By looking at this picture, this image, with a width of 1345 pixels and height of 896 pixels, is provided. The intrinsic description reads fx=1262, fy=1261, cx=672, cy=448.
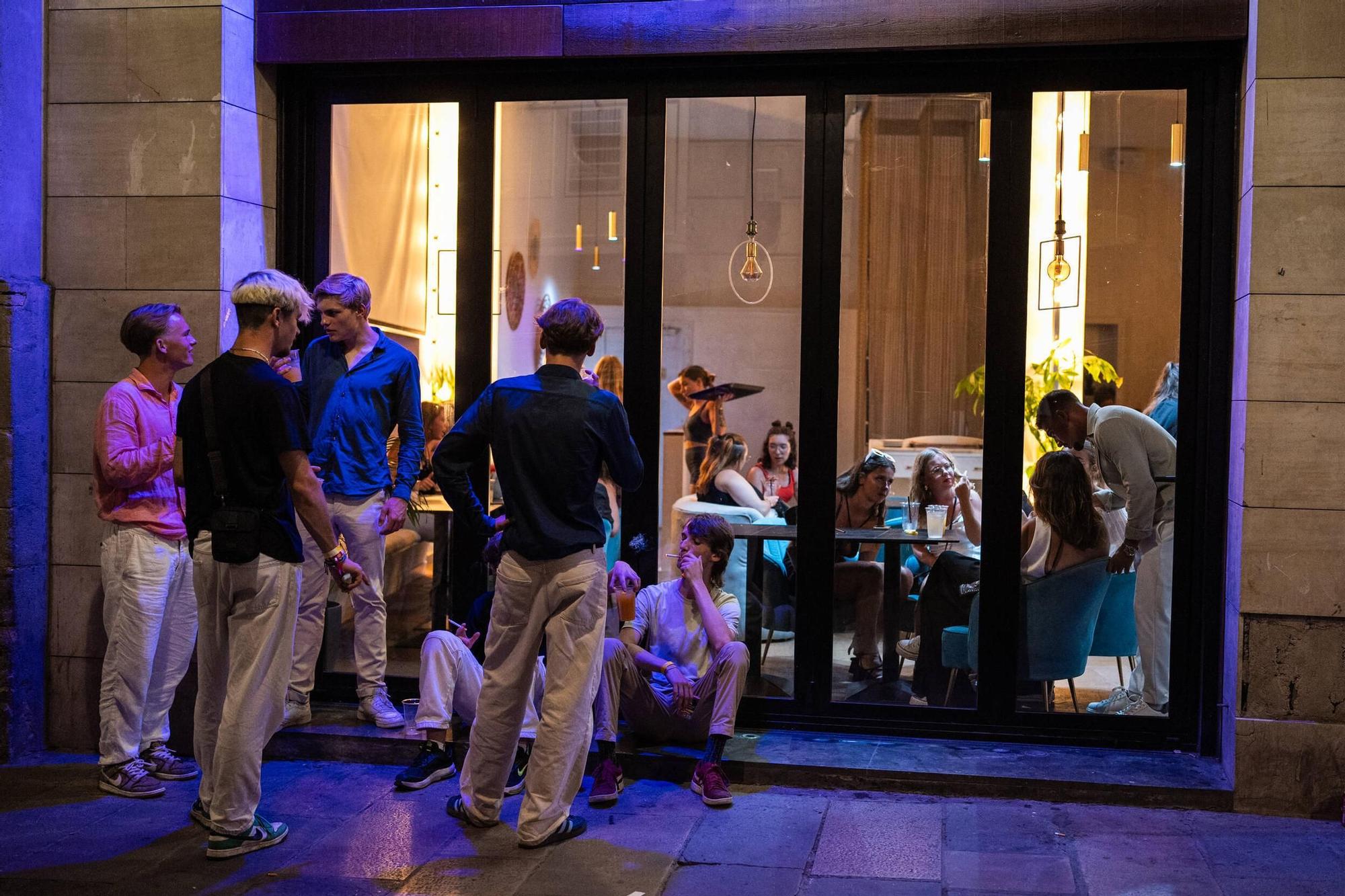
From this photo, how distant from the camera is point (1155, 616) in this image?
5.55 metres

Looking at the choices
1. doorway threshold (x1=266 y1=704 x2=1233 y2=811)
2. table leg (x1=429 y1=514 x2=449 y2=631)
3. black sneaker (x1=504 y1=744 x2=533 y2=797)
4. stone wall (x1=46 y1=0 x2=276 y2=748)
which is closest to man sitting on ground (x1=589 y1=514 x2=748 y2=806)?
doorway threshold (x1=266 y1=704 x2=1233 y2=811)

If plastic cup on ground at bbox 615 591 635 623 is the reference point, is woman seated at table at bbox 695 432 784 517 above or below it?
above

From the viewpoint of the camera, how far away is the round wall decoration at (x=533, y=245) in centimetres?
604

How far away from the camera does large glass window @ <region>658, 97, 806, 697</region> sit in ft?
18.9

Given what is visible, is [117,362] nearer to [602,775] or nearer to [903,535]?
[602,775]

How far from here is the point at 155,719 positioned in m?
5.24

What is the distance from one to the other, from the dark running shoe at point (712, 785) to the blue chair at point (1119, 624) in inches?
72.0

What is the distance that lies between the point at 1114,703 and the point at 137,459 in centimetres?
423

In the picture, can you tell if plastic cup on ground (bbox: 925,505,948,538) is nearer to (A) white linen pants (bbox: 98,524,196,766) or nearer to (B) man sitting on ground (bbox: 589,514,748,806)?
(B) man sitting on ground (bbox: 589,514,748,806)

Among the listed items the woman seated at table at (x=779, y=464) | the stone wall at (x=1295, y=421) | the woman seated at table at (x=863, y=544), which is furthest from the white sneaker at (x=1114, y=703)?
the woman seated at table at (x=779, y=464)

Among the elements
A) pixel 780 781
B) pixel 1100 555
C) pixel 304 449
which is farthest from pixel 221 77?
pixel 1100 555

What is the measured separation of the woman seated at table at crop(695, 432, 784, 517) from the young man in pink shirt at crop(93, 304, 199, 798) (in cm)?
230

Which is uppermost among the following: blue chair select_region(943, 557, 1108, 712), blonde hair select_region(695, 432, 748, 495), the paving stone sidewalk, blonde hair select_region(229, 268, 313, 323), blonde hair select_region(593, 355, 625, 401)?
blonde hair select_region(229, 268, 313, 323)

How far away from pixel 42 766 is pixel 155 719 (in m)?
0.63
